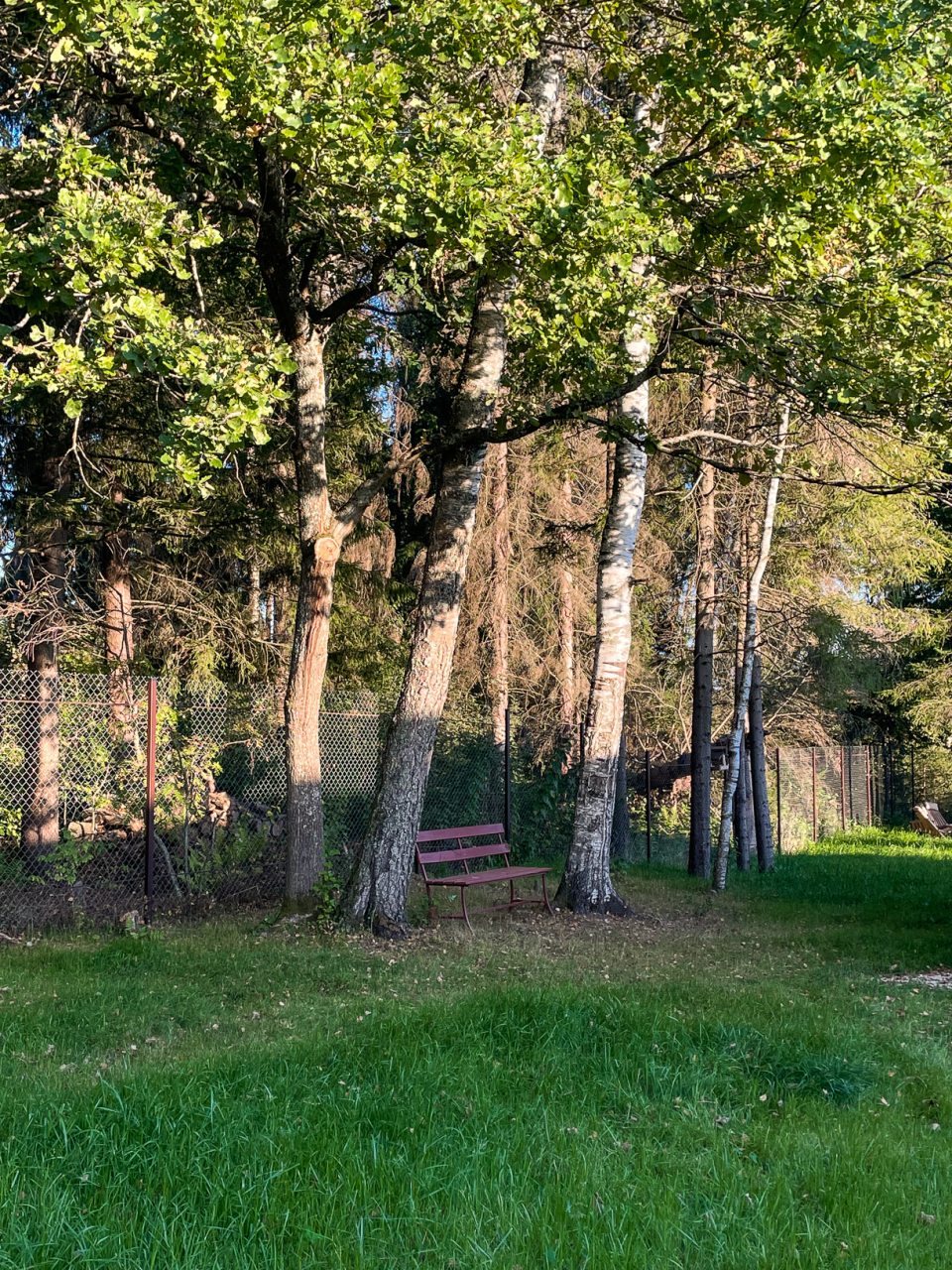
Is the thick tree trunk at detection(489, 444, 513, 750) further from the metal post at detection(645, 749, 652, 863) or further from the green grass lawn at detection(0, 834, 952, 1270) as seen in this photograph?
the green grass lawn at detection(0, 834, 952, 1270)

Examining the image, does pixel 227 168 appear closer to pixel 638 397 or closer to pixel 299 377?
pixel 299 377

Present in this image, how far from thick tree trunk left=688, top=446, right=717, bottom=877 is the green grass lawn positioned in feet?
21.4

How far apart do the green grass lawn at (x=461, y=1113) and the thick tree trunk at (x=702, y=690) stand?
6518mm

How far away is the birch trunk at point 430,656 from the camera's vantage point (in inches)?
374

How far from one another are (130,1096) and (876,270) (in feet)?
23.3

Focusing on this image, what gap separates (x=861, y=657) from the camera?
24.3 m

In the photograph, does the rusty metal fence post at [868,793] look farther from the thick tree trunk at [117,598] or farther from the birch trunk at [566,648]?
the thick tree trunk at [117,598]

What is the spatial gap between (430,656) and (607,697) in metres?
2.46

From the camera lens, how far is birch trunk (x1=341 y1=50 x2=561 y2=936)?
31.1 ft

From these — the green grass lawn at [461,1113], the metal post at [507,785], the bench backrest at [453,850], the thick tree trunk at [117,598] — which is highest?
the thick tree trunk at [117,598]

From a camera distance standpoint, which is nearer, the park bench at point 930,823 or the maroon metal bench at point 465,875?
the maroon metal bench at point 465,875

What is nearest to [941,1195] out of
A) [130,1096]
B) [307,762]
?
[130,1096]

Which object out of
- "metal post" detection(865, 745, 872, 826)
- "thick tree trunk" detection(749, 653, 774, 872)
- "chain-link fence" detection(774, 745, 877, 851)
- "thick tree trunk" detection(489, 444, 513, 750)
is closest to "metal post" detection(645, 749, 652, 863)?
"thick tree trunk" detection(749, 653, 774, 872)

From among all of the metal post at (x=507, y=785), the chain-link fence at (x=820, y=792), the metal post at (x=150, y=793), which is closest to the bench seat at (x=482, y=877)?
the metal post at (x=150, y=793)
